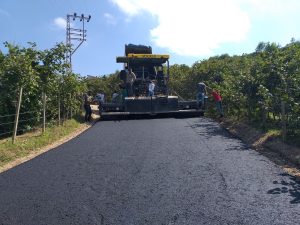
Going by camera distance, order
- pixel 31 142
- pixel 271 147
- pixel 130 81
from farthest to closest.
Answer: pixel 130 81 < pixel 31 142 < pixel 271 147

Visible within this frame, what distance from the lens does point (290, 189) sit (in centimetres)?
769

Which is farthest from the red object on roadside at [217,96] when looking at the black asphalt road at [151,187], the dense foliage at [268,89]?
the black asphalt road at [151,187]

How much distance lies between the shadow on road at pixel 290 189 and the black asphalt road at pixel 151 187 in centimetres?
1

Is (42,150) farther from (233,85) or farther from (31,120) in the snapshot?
(233,85)

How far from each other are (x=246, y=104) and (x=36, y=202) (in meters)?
10.8

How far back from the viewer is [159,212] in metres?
6.49

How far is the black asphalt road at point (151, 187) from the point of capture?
20.9 feet

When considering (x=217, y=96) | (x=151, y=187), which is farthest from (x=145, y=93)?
(x=151, y=187)

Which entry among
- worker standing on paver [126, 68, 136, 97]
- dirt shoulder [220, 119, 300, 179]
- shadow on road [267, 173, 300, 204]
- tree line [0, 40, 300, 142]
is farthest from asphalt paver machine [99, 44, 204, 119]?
shadow on road [267, 173, 300, 204]

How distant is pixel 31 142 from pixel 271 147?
6534mm

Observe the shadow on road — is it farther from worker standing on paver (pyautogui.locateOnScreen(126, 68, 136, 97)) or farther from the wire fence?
worker standing on paver (pyautogui.locateOnScreen(126, 68, 136, 97))

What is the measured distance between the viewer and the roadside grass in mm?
11523

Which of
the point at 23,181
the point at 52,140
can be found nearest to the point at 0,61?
the point at 52,140

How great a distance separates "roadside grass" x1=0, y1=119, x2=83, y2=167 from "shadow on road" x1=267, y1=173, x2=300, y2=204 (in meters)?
6.21
